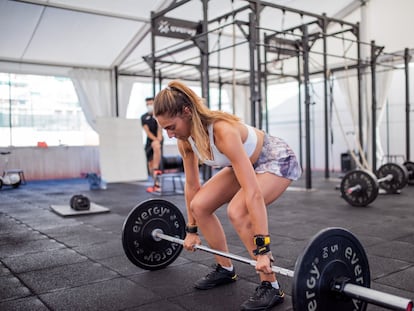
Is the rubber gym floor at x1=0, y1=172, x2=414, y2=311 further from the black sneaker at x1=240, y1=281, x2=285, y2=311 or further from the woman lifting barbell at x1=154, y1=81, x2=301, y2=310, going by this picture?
the woman lifting barbell at x1=154, y1=81, x2=301, y2=310

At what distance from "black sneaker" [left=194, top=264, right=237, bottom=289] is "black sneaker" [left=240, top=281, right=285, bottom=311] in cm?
26

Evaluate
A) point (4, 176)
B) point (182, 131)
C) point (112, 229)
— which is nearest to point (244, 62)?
point (4, 176)

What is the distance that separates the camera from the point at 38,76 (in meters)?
8.12

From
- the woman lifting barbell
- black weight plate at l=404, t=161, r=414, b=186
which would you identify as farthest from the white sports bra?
black weight plate at l=404, t=161, r=414, b=186

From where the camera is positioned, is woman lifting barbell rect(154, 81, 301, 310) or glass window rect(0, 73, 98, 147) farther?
glass window rect(0, 73, 98, 147)

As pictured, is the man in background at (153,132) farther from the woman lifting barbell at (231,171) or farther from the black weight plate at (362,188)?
the woman lifting barbell at (231,171)

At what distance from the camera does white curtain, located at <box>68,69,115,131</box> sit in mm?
8188

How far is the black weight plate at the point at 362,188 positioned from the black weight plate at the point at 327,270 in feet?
9.43

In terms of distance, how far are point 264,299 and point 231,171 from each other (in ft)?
1.65

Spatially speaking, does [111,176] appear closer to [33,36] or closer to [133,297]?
A: [33,36]

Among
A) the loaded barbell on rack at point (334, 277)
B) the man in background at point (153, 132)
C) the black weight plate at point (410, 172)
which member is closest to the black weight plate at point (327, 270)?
the loaded barbell on rack at point (334, 277)

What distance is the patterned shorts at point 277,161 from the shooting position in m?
1.65

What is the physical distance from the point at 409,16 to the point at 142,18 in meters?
4.39

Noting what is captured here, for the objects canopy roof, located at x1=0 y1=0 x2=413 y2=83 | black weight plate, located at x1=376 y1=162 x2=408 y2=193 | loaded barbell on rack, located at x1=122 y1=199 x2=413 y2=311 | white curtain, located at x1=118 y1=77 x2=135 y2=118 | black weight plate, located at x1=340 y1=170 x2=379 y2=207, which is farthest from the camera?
white curtain, located at x1=118 y1=77 x2=135 y2=118
